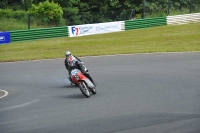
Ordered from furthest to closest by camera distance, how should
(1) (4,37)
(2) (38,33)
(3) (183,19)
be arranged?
(3) (183,19) → (2) (38,33) → (1) (4,37)

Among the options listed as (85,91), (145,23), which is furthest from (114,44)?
(85,91)

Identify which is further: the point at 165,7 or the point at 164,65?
the point at 165,7

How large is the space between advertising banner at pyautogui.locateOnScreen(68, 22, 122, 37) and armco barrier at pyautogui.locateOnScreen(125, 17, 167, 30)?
37.3 inches

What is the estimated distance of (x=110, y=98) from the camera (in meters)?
15.6

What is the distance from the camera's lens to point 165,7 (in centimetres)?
4969

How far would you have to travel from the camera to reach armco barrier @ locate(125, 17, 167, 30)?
44.8 m

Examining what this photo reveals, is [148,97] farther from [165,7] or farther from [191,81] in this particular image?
[165,7]

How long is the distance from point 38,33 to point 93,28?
468 cm

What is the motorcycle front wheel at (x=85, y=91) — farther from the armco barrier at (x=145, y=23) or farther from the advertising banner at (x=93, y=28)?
the armco barrier at (x=145, y=23)

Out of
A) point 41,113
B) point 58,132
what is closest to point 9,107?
point 41,113

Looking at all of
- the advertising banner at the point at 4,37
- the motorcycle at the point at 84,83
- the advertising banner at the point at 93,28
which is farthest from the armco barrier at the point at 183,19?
the motorcycle at the point at 84,83

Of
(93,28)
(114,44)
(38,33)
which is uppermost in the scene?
(93,28)

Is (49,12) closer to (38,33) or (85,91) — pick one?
(38,33)

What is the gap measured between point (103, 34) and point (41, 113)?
29.5 m
